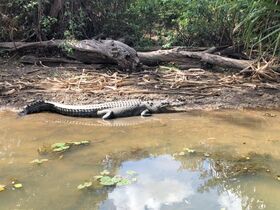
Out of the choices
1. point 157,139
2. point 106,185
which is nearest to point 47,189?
point 106,185

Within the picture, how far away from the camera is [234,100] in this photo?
7.73 m

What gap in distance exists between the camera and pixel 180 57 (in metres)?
9.51

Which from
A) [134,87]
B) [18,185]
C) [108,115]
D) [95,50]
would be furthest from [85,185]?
[95,50]

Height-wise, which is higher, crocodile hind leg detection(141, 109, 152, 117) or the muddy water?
the muddy water

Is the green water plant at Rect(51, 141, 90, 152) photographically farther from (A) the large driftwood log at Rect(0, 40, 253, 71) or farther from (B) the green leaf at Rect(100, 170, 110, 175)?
(A) the large driftwood log at Rect(0, 40, 253, 71)

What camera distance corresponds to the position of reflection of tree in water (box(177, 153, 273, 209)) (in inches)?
172

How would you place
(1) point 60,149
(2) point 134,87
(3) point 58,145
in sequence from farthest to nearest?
1. (2) point 134,87
2. (3) point 58,145
3. (1) point 60,149

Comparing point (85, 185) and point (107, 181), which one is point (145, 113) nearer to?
point (107, 181)

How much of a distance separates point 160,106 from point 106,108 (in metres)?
0.84

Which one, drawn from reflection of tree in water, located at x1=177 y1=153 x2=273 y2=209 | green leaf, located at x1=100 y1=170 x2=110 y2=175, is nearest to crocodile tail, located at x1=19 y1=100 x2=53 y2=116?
green leaf, located at x1=100 y1=170 x2=110 y2=175

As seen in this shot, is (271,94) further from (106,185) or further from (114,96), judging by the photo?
(106,185)

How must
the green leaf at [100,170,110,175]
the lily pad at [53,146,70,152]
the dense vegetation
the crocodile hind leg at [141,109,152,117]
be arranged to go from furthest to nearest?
the dense vegetation → the crocodile hind leg at [141,109,152,117] → the lily pad at [53,146,70,152] → the green leaf at [100,170,110,175]

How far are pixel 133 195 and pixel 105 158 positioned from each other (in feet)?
3.38

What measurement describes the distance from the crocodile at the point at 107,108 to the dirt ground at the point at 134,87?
39cm
